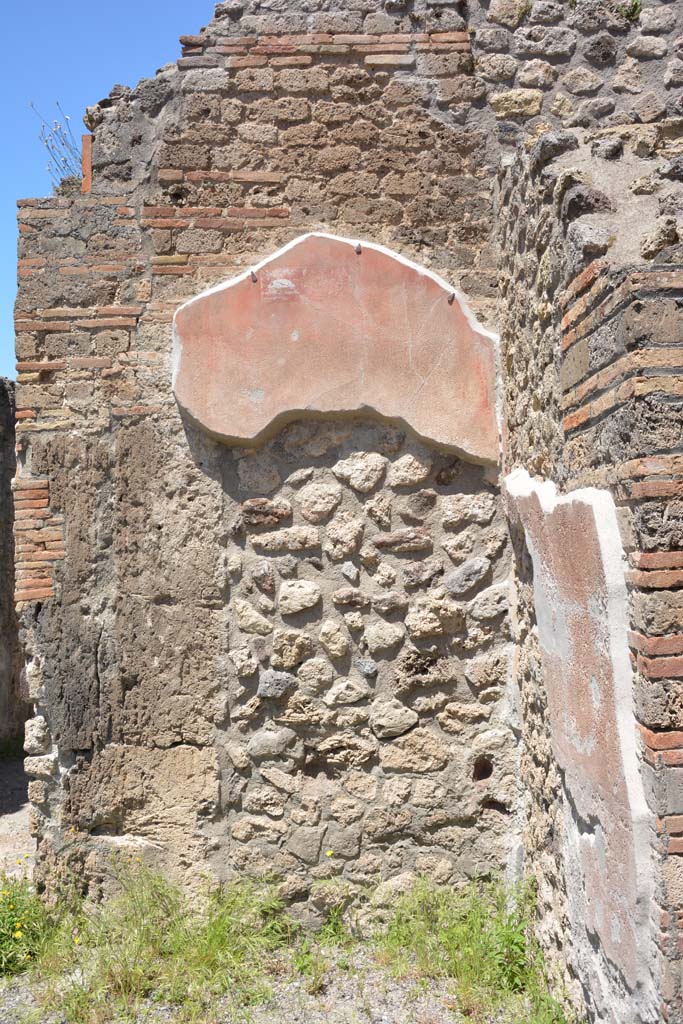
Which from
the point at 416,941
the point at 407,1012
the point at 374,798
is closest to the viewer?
the point at 407,1012

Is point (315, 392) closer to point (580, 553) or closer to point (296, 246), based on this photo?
point (296, 246)

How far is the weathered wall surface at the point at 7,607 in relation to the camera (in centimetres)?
720

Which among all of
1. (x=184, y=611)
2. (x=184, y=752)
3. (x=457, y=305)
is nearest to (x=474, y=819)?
(x=184, y=752)

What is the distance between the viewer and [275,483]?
3.51m

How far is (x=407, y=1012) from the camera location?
113 inches

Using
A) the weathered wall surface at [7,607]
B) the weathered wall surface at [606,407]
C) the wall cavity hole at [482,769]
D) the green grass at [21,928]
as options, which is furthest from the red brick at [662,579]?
the weathered wall surface at [7,607]

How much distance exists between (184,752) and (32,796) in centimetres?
68

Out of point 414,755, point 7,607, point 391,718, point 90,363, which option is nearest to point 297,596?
point 391,718

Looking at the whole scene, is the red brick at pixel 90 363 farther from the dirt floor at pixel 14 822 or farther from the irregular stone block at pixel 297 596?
the dirt floor at pixel 14 822

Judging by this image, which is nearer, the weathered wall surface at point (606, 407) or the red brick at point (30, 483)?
the weathered wall surface at point (606, 407)

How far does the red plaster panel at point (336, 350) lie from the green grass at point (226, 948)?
6.09 ft

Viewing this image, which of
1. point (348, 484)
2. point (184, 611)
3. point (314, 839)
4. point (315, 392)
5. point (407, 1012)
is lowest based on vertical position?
point (407, 1012)

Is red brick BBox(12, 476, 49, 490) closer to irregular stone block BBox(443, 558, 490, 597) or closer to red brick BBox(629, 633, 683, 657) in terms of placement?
irregular stone block BBox(443, 558, 490, 597)

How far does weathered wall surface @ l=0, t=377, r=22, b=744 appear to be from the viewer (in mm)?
7203
